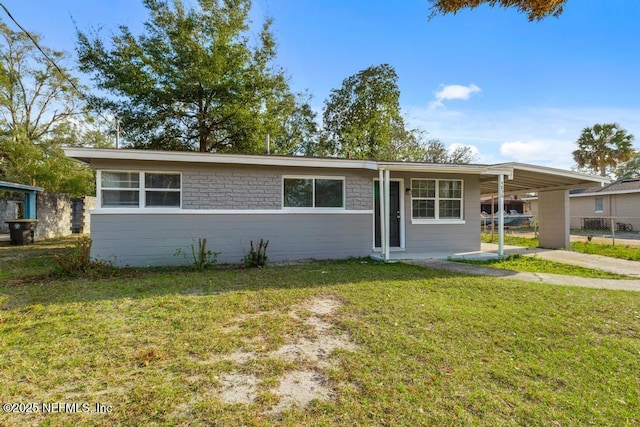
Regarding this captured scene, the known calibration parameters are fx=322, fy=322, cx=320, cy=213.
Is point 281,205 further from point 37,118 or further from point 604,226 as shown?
point 604,226

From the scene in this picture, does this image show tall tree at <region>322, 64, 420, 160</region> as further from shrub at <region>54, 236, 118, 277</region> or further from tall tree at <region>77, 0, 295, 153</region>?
shrub at <region>54, 236, 118, 277</region>

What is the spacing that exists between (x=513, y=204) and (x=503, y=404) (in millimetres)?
39248

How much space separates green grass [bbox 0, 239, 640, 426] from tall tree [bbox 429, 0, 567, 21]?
536 cm

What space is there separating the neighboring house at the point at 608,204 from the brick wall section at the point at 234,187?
60.5 feet

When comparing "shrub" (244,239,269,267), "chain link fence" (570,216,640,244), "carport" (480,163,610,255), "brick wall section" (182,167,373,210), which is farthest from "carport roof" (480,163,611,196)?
"chain link fence" (570,216,640,244)

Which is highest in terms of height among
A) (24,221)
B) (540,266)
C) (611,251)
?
(24,221)

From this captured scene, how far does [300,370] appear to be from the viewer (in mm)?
2705

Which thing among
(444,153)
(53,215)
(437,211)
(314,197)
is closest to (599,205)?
(444,153)

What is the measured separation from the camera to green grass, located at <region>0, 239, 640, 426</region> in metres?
2.16

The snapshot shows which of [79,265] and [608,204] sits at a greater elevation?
[608,204]

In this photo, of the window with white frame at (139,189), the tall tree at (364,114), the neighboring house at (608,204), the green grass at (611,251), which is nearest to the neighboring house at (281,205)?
the window with white frame at (139,189)

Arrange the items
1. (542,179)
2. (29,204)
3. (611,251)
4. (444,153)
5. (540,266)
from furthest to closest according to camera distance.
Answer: (444,153) < (29,204) < (542,179) < (611,251) < (540,266)

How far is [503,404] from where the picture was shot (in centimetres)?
223

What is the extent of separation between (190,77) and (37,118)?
14.0m
